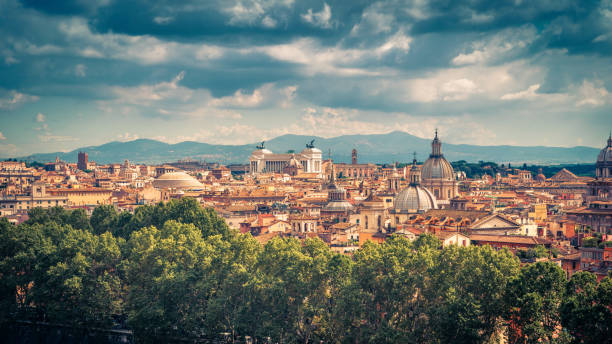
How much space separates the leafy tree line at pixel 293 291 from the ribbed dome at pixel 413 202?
3602 centimetres

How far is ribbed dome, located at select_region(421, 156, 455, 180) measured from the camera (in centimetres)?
10481

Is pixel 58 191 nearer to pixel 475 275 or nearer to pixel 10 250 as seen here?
pixel 10 250

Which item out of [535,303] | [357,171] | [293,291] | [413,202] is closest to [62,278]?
[293,291]

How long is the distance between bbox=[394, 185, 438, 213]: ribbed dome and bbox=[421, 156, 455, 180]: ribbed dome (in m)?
16.7

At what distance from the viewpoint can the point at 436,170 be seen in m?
105

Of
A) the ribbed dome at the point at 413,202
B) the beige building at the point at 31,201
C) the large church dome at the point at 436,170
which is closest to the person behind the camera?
the ribbed dome at the point at 413,202

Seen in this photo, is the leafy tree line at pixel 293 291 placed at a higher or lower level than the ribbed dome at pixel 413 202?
lower

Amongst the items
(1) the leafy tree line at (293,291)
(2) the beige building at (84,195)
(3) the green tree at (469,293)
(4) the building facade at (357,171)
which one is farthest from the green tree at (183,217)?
(4) the building facade at (357,171)

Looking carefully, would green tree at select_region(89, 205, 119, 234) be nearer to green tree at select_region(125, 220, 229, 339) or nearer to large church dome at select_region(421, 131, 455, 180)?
green tree at select_region(125, 220, 229, 339)

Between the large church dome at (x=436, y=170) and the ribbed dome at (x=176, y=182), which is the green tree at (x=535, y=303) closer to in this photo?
the large church dome at (x=436, y=170)

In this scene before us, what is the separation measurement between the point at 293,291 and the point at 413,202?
46000 mm

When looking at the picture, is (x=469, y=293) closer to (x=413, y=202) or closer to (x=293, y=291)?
(x=293, y=291)

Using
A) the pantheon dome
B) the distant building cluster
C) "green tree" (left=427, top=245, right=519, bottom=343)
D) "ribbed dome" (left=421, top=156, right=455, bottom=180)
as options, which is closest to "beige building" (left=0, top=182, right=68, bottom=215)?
the distant building cluster

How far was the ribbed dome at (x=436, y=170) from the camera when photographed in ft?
344
